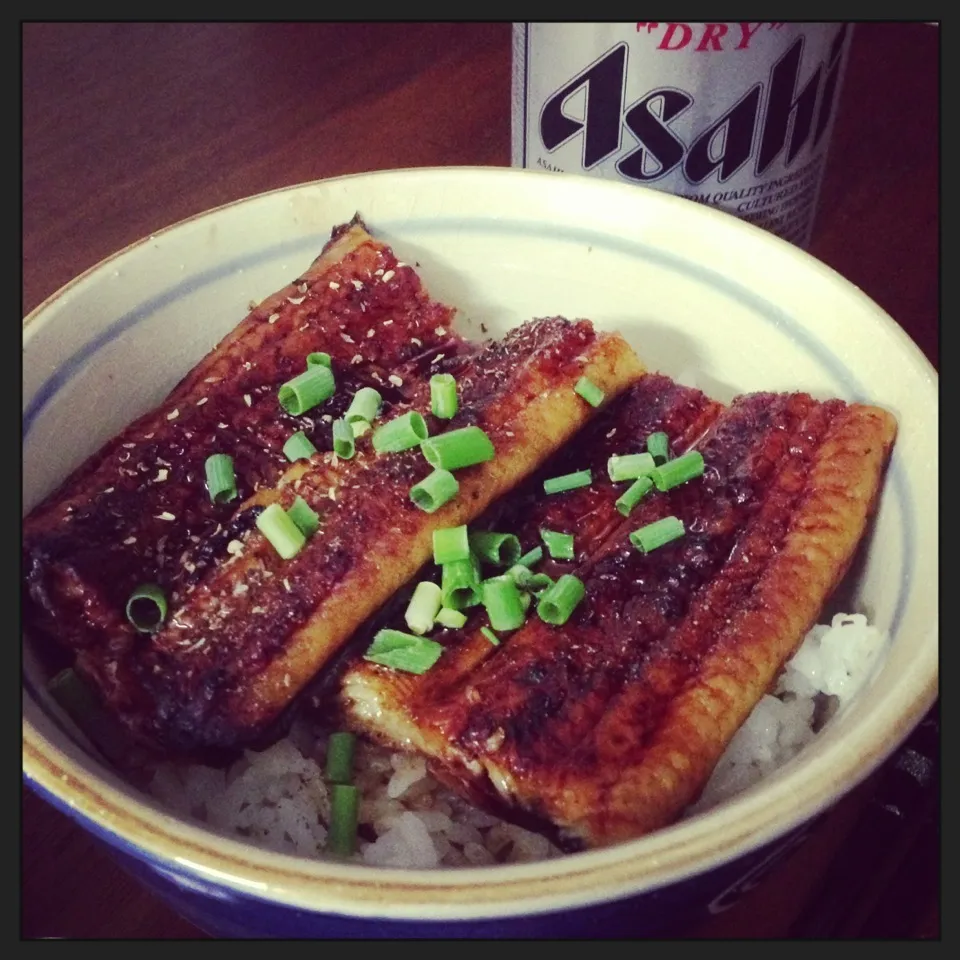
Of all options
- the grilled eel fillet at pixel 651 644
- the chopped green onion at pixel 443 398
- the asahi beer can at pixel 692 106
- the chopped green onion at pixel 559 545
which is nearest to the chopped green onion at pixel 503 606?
the grilled eel fillet at pixel 651 644

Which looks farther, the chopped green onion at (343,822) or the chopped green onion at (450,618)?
the chopped green onion at (450,618)

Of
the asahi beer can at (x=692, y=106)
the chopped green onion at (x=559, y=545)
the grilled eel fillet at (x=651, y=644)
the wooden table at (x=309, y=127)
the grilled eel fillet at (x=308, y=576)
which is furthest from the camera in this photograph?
the wooden table at (x=309, y=127)

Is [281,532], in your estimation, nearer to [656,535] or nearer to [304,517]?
[304,517]

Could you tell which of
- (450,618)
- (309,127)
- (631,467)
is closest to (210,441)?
(450,618)

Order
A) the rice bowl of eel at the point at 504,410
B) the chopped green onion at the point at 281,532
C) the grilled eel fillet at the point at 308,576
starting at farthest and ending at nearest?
the chopped green onion at the point at 281,532 < the grilled eel fillet at the point at 308,576 < the rice bowl of eel at the point at 504,410

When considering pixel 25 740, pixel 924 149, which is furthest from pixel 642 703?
pixel 924 149

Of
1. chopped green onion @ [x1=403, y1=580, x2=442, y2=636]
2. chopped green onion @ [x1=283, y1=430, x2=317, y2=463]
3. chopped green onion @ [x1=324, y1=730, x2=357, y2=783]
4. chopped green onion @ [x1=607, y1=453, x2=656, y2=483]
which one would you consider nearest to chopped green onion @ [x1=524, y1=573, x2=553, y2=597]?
chopped green onion @ [x1=403, y1=580, x2=442, y2=636]

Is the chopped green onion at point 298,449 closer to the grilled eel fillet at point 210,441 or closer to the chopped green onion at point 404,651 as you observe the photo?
the grilled eel fillet at point 210,441
